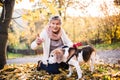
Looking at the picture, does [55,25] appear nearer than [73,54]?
No

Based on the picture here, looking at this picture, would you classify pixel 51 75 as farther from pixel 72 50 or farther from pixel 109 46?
pixel 109 46

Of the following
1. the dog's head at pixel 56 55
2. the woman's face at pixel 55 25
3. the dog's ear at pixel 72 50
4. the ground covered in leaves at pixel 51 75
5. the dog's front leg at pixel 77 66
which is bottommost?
the ground covered in leaves at pixel 51 75

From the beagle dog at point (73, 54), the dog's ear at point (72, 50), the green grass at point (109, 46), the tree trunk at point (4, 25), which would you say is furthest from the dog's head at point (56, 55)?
the green grass at point (109, 46)

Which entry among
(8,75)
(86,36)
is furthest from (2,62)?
(86,36)

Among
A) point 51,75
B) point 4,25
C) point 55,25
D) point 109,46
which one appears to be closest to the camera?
point 55,25

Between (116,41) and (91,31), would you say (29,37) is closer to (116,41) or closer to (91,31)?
(91,31)

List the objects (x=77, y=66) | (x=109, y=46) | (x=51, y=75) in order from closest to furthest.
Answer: (x=77, y=66)
(x=51, y=75)
(x=109, y=46)

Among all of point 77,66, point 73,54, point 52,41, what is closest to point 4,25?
point 52,41

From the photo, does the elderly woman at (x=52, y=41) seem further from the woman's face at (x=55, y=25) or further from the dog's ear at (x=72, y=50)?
the dog's ear at (x=72, y=50)

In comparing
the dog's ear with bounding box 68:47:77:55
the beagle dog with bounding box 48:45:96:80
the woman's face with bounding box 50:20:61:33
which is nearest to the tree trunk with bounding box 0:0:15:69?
the woman's face with bounding box 50:20:61:33

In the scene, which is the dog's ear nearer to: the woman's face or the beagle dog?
the beagle dog

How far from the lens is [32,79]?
4660 mm

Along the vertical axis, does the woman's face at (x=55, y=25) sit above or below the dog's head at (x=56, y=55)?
above

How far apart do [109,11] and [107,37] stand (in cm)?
116
